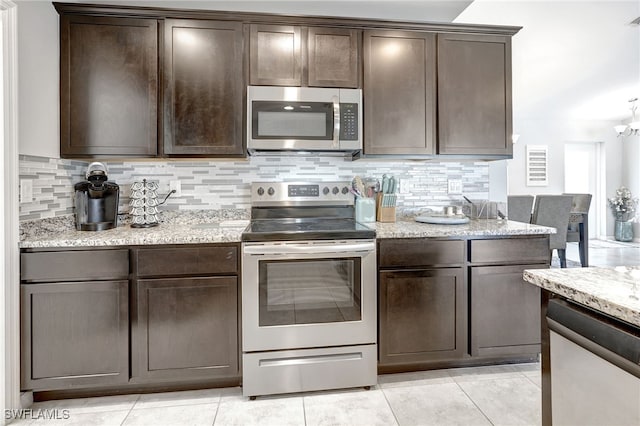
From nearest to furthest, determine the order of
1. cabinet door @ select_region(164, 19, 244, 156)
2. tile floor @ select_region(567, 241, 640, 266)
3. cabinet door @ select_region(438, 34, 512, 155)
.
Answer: cabinet door @ select_region(164, 19, 244, 156) < cabinet door @ select_region(438, 34, 512, 155) < tile floor @ select_region(567, 241, 640, 266)

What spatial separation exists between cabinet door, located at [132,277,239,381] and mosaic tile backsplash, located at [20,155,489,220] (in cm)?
75

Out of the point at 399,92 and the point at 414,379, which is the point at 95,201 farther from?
the point at 414,379

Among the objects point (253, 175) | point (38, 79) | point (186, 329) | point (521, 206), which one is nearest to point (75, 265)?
point (186, 329)

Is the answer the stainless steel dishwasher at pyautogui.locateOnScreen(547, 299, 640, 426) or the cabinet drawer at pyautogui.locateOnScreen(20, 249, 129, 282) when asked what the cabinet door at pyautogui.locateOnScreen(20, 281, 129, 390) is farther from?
the stainless steel dishwasher at pyautogui.locateOnScreen(547, 299, 640, 426)

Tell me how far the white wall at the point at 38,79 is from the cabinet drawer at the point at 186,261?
2.70 feet

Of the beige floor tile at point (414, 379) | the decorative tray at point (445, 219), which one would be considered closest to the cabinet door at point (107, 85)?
the decorative tray at point (445, 219)

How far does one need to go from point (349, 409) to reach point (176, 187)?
5.79ft

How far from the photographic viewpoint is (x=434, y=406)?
179cm

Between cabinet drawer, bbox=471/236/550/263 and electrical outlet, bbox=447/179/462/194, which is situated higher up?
electrical outlet, bbox=447/179/462/194

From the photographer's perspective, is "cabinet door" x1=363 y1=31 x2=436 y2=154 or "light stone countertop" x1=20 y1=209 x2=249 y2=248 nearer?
"light stone countertop" x1=20 y1=209 x2=249 y2=248

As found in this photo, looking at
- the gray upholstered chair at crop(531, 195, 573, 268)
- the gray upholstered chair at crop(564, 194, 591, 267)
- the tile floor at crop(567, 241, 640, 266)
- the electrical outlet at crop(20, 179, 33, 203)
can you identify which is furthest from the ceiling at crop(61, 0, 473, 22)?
the tile floor at crop(567, 241, 640, 266)

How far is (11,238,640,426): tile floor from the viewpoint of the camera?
168cm

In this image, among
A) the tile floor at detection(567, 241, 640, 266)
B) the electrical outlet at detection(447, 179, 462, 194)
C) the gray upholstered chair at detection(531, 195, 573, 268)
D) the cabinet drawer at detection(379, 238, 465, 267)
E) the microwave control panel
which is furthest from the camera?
the tile floor at detection(567, 241, 640, 266)

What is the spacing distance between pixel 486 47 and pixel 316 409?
248 centimetres
